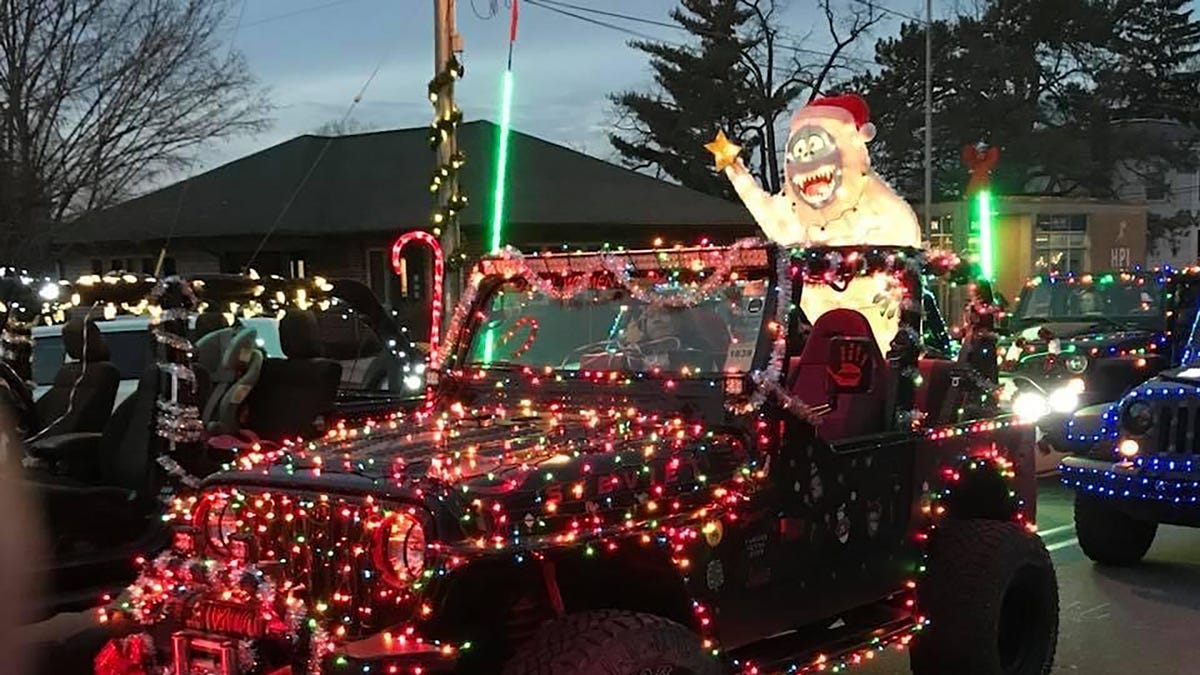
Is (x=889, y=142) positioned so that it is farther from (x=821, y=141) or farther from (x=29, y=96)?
(x=821, y=141)

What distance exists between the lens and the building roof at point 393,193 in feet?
78.3

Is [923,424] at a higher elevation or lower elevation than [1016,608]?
higher

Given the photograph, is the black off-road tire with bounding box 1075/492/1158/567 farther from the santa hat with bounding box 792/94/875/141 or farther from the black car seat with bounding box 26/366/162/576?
the black car seat with bounding box 26/366/162/576

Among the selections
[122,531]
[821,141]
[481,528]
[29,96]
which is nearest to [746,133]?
[29,96]

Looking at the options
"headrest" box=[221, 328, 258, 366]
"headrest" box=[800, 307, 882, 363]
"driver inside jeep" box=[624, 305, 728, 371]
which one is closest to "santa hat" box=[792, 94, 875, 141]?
"headrest" box=[221, 328, 258, 366]

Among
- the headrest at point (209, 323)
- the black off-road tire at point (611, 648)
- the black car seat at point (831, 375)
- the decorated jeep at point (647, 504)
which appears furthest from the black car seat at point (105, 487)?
the black car seat at point (831, 375)

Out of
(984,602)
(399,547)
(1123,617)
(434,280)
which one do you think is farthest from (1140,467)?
(399,547)

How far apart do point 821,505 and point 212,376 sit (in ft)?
15.9

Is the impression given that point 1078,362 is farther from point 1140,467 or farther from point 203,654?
point 203,654

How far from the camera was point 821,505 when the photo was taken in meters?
4.82

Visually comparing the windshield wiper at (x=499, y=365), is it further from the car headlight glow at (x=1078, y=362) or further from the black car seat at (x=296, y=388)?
the car headlight glow at (x=1078, y=362)

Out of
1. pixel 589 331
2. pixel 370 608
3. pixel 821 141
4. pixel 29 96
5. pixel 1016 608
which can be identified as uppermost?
pixel 29 96

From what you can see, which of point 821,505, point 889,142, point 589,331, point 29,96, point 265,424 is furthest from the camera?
point 889,142

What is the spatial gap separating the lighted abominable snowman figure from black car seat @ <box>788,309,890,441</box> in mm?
3111
